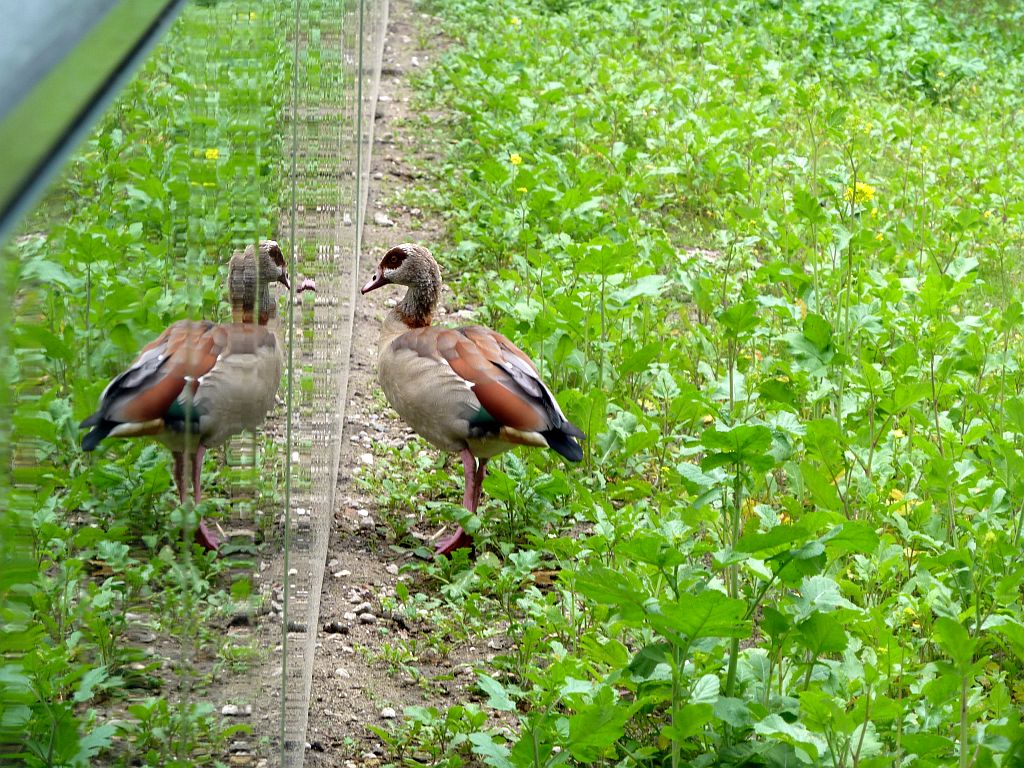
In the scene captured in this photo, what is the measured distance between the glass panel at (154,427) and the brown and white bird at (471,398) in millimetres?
1795

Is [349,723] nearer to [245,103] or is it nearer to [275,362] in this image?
[275,362]

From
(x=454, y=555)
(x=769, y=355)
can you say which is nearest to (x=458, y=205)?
(x=769, y=355)

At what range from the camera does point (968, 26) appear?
41.1ft

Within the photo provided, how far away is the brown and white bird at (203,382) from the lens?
989mm

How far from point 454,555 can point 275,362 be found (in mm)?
2110

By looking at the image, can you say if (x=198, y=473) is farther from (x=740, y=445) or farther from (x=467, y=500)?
(x=467, y=500)

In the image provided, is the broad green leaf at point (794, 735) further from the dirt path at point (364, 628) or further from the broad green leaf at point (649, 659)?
the dirt path at point (364, 628)

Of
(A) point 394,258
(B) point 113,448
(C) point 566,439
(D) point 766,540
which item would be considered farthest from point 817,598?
(A) point 394,258

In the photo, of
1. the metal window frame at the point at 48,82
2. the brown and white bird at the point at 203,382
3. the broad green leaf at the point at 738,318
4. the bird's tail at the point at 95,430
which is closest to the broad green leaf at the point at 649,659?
the brown and white bird at the point at 203,382

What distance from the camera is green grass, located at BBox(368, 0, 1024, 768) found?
2.74m

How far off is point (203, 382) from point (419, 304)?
3.32 meters

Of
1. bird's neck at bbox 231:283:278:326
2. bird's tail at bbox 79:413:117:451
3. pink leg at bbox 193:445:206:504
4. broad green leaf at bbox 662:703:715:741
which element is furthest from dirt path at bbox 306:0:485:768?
bird's tail at bbox 79:413:117:451

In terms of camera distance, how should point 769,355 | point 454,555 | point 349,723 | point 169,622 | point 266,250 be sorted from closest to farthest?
point 169,622, point 266,250, point 349,723, point 454,555, point 769,355

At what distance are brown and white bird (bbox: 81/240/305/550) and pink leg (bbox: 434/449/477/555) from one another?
219cm
